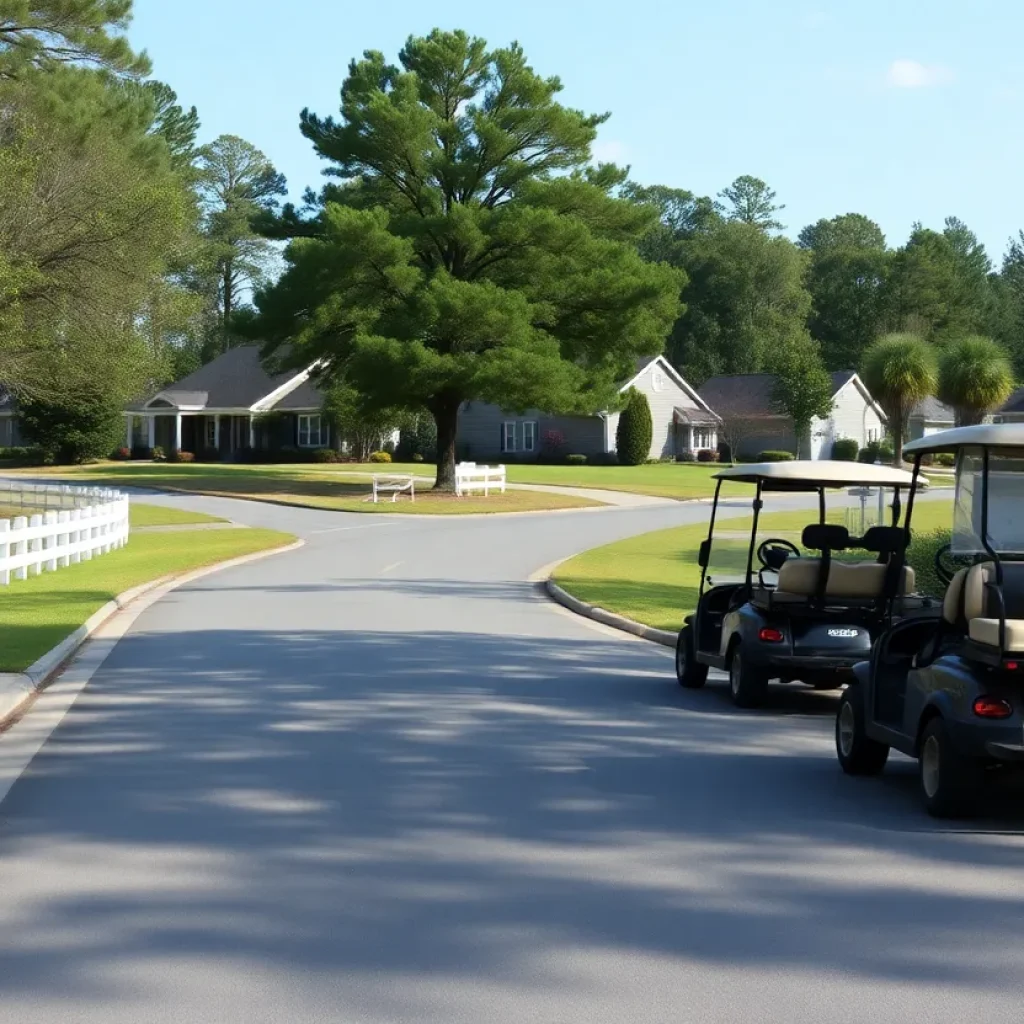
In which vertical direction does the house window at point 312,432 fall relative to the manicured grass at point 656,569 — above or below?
above

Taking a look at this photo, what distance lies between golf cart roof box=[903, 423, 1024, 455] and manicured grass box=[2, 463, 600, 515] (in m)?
37.2

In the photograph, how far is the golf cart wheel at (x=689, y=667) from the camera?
45.5ft

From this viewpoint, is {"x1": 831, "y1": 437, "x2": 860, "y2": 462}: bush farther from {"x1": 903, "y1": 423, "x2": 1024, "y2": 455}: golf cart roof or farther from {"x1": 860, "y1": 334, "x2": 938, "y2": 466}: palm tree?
{"x1": 903, "y1": 423, "x2": 1024, "y2": 455}: golf cart roof

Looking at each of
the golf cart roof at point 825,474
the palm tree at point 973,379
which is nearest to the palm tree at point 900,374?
the palm tree at point 973,379

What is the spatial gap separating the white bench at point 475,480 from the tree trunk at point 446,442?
17.4 inches

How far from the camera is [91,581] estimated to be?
81.4 ft

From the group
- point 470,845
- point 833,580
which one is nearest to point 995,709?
point 470,845

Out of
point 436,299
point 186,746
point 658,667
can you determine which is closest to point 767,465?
point 658,667

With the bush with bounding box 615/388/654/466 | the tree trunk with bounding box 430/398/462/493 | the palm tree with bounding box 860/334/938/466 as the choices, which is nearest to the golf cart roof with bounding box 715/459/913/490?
the tree trunk with bounding box 430/398/462/493

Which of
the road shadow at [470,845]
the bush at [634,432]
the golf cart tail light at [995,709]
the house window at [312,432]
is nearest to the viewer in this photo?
the road shadow at [470,845]

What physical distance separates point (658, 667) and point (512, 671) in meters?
1.57

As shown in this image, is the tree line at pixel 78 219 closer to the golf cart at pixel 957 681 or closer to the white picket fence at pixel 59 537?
the white picket fence at pixel 59 537

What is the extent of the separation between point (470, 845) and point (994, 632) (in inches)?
114

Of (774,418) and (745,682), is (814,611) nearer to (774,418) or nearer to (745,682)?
(745,682)
